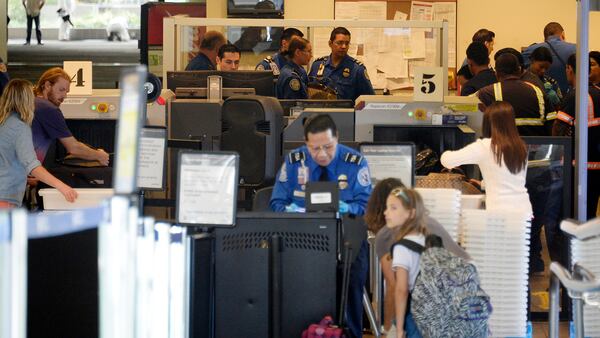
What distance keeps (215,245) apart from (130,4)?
1228 cm

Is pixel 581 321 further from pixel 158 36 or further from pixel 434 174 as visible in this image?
pixel 158 36

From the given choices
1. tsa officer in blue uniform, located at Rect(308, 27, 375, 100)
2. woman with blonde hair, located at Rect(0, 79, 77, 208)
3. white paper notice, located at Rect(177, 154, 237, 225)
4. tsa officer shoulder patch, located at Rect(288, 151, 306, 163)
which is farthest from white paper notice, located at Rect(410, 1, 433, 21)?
white paper notice, located at Rect(177, 154, 237, 225)

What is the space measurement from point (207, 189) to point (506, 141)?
2072 mm

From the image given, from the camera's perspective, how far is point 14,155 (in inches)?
265

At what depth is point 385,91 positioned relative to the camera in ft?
37.1

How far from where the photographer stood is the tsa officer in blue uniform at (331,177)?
5625mm

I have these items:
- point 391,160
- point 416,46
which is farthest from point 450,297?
point 416,46

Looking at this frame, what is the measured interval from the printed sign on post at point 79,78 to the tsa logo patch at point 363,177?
9.71ft

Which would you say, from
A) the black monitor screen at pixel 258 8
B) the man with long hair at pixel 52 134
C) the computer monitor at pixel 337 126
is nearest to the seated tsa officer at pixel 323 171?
the computer monitor at pixel 337 126

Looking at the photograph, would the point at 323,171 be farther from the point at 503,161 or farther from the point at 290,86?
the point at 290,86

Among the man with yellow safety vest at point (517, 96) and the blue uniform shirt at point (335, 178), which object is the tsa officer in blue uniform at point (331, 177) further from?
the man with yellow safety vest at point (517, 96)

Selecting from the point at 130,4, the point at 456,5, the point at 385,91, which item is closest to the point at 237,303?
the point at 385,91

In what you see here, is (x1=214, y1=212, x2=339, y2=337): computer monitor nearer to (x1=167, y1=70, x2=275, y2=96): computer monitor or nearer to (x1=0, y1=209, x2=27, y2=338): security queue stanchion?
(x1=0, y1=209, x2=27, y2=338): security queue stanchion

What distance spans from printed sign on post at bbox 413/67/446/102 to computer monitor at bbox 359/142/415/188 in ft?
5.05
